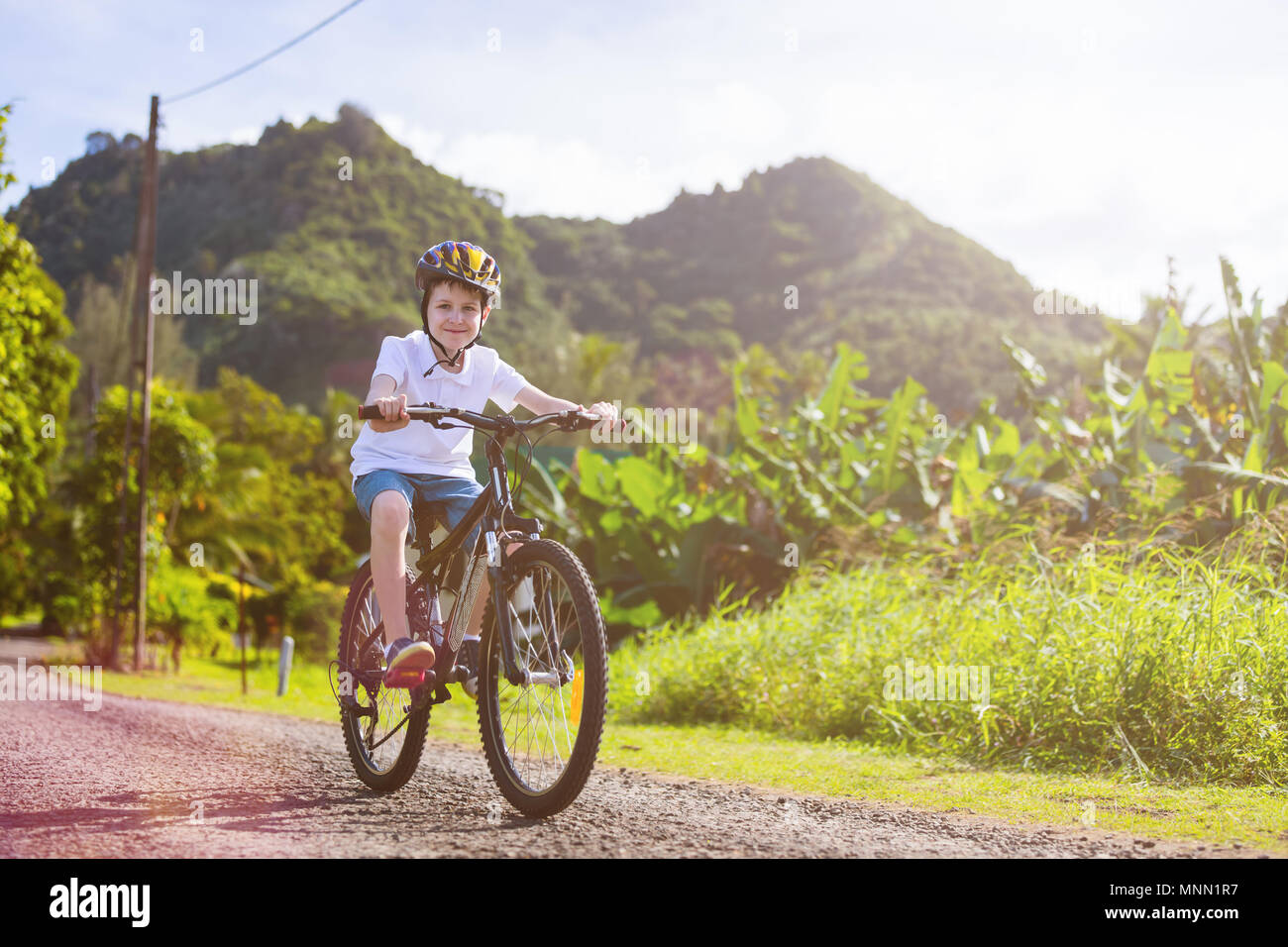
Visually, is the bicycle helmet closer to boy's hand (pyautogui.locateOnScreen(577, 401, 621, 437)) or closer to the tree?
boy's hand (pyautogui.locateOnScreen(577, 401, 621, 437))

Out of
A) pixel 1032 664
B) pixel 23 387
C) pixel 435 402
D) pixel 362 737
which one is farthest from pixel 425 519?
pixel 23 387

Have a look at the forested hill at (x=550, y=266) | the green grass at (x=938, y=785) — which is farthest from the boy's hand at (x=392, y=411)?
the forested hill at (x=550, y=266)

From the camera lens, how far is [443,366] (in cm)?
427

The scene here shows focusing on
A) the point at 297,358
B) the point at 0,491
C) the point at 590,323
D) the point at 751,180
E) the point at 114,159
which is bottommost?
the point at 0,491

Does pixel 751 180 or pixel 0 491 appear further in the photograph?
pixel 751 180

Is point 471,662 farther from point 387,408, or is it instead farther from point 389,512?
point 387,408

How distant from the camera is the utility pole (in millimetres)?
15258

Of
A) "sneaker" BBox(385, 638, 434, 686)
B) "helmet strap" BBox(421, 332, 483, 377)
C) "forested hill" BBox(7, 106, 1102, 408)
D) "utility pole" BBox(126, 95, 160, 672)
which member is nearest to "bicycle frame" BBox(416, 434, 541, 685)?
"sneaker" BBox(385, 638, 434, 686)

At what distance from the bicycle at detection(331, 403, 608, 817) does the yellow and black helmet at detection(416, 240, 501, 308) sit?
1.77 ft

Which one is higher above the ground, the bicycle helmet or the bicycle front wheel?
the bicycle helmet

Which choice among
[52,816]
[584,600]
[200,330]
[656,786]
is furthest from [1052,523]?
[200,330]

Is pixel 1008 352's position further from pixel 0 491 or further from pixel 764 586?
pixel 0 491

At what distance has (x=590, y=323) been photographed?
278 ft

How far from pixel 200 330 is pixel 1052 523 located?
70417mm
